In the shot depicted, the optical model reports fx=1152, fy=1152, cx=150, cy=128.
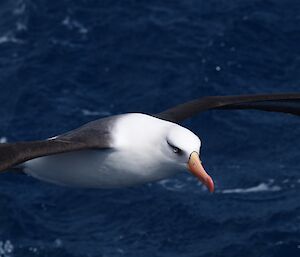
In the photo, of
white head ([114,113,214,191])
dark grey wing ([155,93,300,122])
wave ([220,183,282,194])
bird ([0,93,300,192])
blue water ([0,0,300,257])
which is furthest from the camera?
wave ([220,183,282,194])

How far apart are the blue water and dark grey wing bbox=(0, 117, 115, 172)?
28.1 feet

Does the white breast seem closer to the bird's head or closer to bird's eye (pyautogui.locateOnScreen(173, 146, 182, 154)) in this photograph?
the bird's head

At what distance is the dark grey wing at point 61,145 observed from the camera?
18.6m

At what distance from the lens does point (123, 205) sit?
2988 cm

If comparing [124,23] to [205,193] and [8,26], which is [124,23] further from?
[205,193]

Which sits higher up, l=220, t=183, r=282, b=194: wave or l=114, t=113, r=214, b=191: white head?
l=114, t=113, r=214, b=191: white head

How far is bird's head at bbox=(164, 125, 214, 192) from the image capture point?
19.1 meters

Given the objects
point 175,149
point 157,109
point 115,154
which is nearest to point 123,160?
point 115,154

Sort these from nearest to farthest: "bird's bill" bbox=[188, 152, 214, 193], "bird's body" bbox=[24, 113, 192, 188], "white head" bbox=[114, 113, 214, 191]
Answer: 1. "bird's bill" bbox=[188, 152, 214, 193]
2. "white head" bbox=[114, 113, 214, 191]
3. "bird's body" bbox=[24, 113, 192, 188]

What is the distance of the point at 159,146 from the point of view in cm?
1962

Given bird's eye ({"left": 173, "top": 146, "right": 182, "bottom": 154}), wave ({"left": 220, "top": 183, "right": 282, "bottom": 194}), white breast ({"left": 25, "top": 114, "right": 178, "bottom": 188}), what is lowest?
wave ({"left": 220, "top": 183, "right": 282, "bottom": 194})

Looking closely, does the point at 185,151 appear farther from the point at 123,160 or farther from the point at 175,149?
the point at 123,160

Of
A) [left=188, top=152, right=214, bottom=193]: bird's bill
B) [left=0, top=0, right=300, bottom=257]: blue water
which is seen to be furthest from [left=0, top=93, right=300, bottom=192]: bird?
[left=0, top=0, right=300, bottom=257]: blue water

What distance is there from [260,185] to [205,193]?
148 cm
